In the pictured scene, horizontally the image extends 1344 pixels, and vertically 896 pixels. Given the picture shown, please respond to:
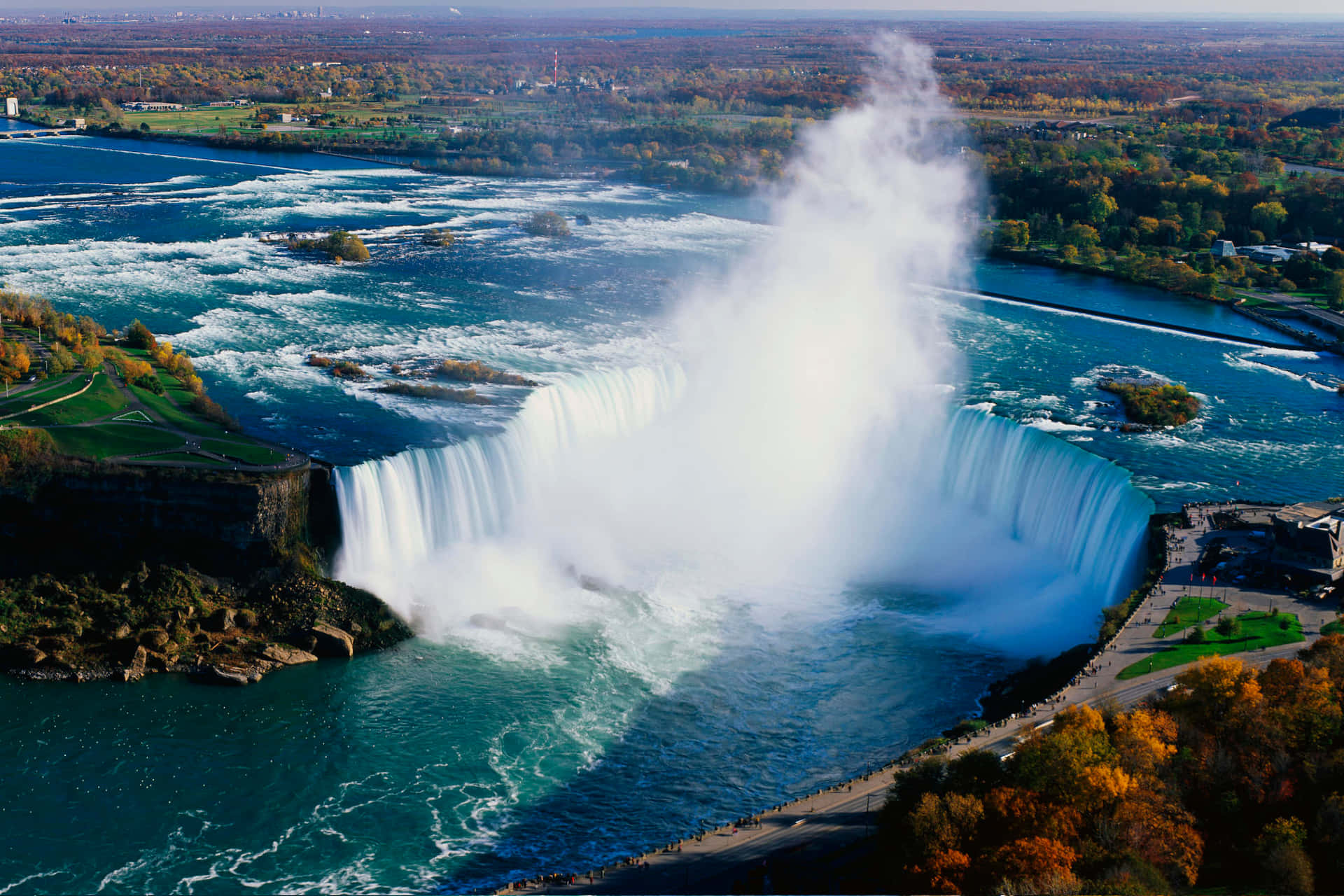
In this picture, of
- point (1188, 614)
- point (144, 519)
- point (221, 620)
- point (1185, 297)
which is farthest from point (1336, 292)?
point (144, 519)

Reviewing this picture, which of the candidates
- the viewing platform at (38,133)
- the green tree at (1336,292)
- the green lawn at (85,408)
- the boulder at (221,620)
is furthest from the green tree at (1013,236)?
the viewing platform at (38,133)

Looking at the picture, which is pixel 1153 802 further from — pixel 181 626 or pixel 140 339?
pixel 140 339

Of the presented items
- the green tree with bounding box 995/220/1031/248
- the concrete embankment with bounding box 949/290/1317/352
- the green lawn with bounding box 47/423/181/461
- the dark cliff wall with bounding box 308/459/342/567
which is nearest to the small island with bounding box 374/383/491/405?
the dark cliff wall with bounding box 308/459/342/567

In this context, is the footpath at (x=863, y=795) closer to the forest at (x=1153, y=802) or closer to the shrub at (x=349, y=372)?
the forest at (x=1153, y=802)

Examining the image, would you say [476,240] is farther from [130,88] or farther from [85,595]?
[130,88]

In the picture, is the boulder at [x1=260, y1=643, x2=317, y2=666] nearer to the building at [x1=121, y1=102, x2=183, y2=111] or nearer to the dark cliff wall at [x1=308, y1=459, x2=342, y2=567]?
the dark cliff wall at [x1=308, y1=459, x2=342, y2=567]

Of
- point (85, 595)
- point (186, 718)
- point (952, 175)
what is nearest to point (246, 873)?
point (186, 718)
